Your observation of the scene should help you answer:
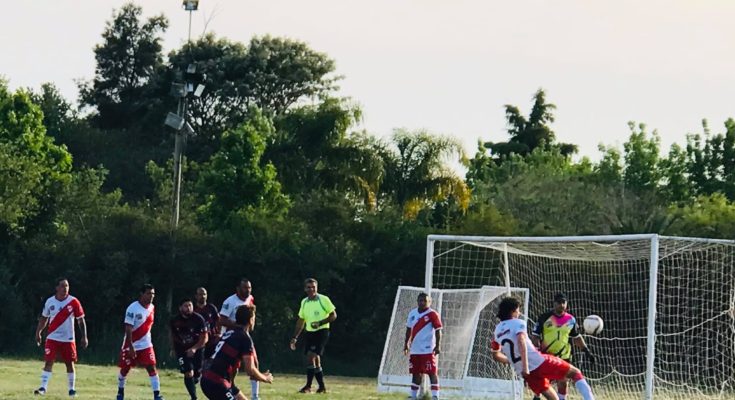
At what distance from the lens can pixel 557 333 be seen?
22.8m

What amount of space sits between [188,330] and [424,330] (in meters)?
3.81

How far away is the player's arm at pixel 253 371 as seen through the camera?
15.4 m

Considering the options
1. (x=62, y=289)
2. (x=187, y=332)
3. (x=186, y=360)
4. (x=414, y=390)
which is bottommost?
(x=414, y=390)

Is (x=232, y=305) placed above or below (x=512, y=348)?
above

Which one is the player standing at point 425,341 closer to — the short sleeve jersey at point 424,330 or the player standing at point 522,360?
the short sleeve jersey at point 424,330

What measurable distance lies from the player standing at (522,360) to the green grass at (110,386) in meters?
6.05

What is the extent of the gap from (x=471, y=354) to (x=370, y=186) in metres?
20.7

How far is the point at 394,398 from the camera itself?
85.6 feet

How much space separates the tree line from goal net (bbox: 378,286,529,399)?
10744 mm

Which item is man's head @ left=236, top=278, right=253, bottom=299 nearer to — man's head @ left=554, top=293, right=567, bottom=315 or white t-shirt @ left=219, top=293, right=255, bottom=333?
white t-shirt @ left=219, top=293, right=255, bottom=333

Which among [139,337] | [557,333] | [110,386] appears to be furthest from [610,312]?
[139,337]

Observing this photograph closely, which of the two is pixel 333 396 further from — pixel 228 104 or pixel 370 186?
pixel 228 104

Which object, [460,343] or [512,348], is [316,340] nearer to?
[460,343]

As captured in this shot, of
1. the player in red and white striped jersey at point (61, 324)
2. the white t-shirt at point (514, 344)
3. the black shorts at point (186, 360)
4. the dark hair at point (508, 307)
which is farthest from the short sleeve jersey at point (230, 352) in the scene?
the player in red and white striped jersey at point (61, 324)
